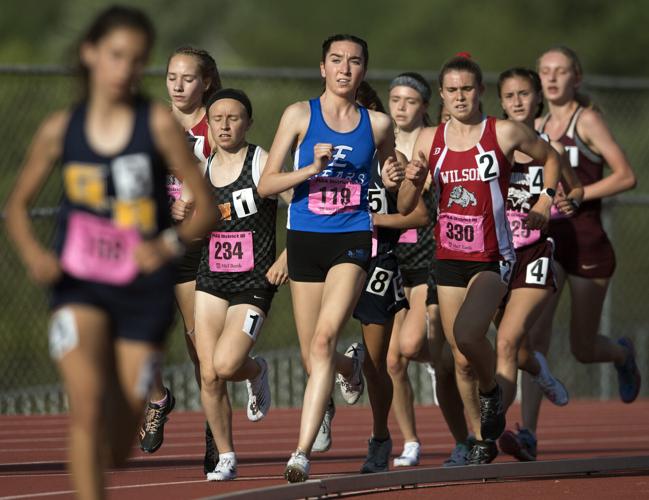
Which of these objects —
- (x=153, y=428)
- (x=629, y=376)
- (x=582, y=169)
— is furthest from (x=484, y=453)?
(x=629, y=376)

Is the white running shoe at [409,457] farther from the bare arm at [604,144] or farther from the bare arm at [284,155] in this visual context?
the bare arm at [604,144]

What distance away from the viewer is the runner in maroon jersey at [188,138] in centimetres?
1064

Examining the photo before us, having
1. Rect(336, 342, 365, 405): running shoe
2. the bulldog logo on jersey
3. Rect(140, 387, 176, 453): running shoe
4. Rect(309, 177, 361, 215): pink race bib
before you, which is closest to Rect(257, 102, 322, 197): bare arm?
Rect(309, 177, 361, 215): pink race bib

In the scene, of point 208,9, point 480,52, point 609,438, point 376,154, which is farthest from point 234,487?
point 208,9

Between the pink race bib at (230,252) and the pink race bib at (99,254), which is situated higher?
the pink race bib at (230,252)

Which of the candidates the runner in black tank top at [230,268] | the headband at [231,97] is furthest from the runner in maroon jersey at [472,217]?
the headband at [231,97]

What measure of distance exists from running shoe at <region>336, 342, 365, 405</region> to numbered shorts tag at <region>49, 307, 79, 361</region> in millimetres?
3857

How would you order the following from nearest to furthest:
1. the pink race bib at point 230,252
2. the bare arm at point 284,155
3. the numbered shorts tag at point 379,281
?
the bare arm at point 284,155
the pink race bib at point 230,252
the numbered shorts tag at point 379,281

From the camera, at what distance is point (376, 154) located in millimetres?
9812

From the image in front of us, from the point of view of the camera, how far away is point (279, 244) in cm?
2136

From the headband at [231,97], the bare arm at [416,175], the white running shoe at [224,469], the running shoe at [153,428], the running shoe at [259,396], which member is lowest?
the white running shoe at [224,469]

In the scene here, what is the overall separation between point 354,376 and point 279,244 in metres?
11.0

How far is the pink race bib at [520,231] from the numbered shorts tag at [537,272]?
161mm

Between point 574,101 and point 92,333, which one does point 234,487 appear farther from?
point 574,101
